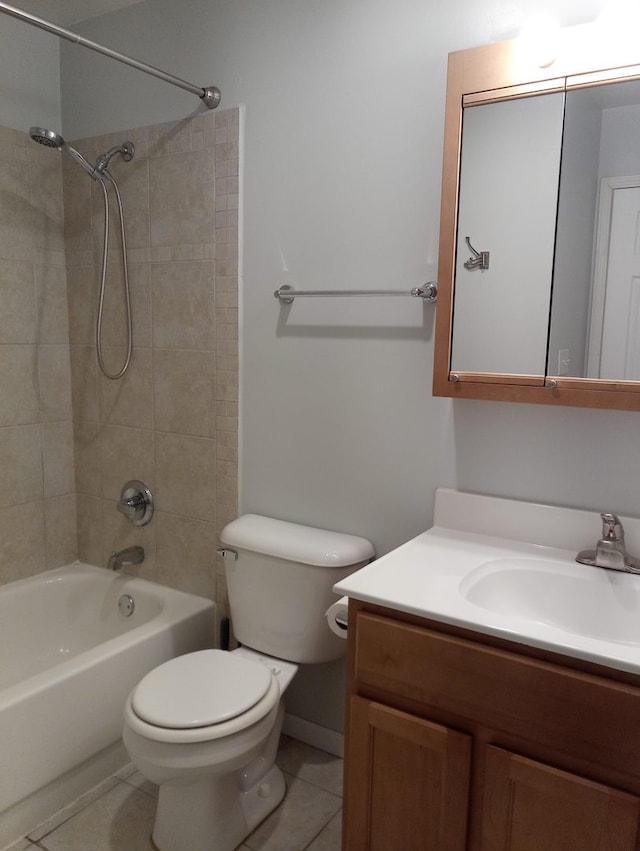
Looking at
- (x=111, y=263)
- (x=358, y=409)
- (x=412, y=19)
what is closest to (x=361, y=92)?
(x=412, y=19)

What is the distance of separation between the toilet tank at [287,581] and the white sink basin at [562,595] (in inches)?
18.7

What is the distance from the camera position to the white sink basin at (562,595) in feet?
4.71

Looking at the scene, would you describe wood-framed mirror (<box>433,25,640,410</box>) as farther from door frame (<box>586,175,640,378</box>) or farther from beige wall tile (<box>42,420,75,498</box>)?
beige wall tile (<box>42,420,75,498</box>)

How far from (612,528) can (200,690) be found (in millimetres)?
1096

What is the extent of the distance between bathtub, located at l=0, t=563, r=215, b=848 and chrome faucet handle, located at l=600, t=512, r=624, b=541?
4.52ft

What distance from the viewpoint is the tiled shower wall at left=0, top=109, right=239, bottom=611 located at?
222cm

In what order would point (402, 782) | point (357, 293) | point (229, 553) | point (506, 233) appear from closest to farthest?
point (402, 782) → point (506, 233) → point (357, 293) → point (229, 553)

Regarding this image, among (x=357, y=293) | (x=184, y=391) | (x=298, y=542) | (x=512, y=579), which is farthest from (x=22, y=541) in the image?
(x=512, y=579)

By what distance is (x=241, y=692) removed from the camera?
1712 millimetres

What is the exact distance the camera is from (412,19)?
1.74m

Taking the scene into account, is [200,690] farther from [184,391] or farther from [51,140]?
[51,140]

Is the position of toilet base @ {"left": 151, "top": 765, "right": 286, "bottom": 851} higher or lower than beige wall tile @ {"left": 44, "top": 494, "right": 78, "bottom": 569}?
lower

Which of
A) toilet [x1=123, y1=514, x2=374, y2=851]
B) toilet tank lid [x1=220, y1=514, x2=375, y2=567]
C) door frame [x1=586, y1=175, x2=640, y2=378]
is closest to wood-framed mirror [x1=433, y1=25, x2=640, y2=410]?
Result: door frame [x1=586, y1=175, x2=640, y2=378]

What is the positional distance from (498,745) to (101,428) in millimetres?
1879
